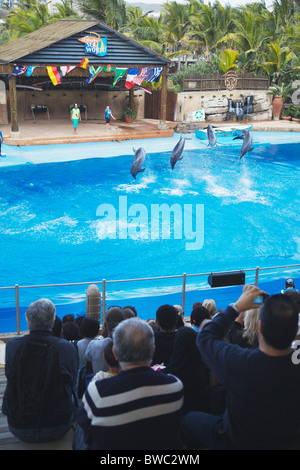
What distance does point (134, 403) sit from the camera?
2.32m

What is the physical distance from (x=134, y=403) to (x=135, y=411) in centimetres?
4

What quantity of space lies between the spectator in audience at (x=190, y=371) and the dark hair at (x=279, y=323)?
984 mm

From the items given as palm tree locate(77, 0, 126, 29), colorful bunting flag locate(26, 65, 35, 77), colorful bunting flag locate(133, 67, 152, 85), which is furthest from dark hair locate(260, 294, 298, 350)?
palm tree locate(77, 0, 126, 29)

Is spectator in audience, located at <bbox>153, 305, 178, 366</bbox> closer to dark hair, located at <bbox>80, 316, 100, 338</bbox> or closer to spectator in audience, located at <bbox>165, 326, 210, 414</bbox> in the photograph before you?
spectator in audience, located at <bbox>165, 326, 210, 414</bbox>

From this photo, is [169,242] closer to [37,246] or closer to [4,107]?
[37,246]

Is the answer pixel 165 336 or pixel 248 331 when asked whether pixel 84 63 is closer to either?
pixel 165 336

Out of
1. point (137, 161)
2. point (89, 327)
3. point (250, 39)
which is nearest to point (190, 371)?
point (89, 327)

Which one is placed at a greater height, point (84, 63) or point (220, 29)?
point (220, 29)

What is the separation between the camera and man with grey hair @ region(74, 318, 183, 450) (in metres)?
2.30

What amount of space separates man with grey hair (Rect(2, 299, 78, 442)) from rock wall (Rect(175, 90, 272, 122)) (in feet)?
74.4

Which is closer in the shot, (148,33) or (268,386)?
(268,386)

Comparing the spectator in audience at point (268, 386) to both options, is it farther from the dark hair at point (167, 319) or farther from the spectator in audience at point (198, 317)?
the spectator in audience at point (198, 317)

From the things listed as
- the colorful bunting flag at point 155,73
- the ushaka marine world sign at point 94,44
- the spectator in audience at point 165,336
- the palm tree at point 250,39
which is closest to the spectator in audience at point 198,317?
the spectator in audience at point 165,336

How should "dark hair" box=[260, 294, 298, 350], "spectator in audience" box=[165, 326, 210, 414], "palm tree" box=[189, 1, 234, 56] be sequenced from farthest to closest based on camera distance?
"palm tree" box=[189, 1, 234, 56] < "spectator in audience" box=[165, 326, 210, 414] < "dark hair" box=[260, 294, 298, 350]
